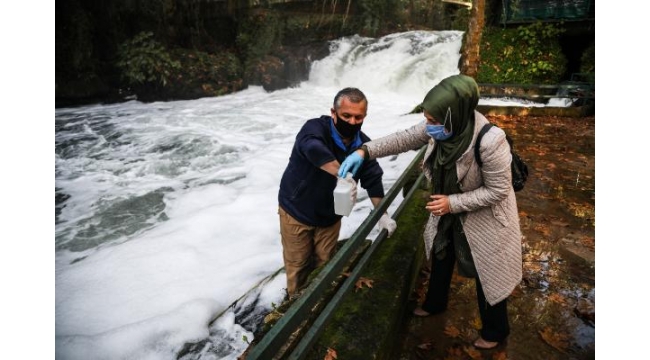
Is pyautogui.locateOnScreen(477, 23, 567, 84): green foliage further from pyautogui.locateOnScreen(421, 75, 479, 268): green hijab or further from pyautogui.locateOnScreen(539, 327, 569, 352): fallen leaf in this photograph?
pyautogui.locateOnScreen(421, 75, 479, 268): green hijab

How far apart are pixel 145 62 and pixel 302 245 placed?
18.5 meters

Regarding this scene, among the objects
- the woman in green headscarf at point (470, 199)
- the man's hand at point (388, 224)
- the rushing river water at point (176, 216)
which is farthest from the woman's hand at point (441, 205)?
the rushing river water at point (176, 216)

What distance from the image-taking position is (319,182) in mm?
3504

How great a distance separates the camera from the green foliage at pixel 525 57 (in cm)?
1502

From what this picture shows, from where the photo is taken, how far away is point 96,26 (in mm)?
18172

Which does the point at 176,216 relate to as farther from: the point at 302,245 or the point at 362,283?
the point at 362,283

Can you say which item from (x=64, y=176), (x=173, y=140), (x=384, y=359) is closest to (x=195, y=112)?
(x=173, y=140)

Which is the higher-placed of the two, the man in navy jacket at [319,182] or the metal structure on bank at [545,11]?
the metal structure on bank at [545,11]

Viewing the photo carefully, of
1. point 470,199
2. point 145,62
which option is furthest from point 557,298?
point 145,62

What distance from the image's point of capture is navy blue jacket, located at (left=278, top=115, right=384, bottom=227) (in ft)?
10.7

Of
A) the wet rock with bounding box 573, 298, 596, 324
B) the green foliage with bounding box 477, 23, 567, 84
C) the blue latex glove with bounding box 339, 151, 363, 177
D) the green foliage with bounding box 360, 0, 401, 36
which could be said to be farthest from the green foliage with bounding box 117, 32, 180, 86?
the wet rock with bounding box 573, 298, 596, 324

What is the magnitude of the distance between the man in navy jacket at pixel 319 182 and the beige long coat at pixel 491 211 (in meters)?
0.85

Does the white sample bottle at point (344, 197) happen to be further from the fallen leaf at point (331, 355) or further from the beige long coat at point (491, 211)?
the fallen leaf at point (331, 355)

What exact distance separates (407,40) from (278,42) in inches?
329
